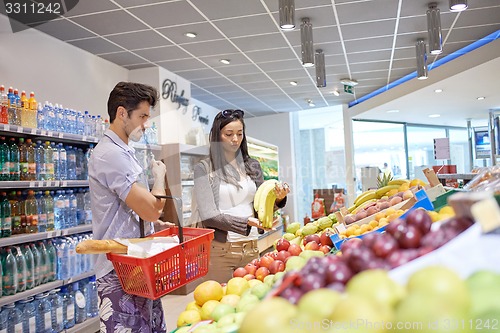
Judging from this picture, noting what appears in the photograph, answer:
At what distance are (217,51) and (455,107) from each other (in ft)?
22.8

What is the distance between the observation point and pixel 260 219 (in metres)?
2.82

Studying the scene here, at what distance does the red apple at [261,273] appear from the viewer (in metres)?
1.85

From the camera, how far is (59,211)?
4.17 metres

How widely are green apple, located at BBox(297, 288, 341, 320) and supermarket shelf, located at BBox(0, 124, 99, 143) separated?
10.8 feet

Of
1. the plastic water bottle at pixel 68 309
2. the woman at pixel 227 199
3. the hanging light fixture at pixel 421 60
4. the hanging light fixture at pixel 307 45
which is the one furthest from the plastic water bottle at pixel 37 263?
the hanging light fixture at pixel 421 60

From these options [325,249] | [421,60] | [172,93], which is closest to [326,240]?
[325,249]

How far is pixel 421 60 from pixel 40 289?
538cm

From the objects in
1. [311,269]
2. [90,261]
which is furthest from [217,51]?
[311,269]

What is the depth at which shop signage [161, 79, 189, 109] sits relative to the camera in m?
7.02

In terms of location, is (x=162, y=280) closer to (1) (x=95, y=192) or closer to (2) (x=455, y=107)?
(1) (x=95, y=192)

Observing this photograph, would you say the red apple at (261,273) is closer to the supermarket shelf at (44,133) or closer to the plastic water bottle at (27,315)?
the supermarket shelf at (44,133)

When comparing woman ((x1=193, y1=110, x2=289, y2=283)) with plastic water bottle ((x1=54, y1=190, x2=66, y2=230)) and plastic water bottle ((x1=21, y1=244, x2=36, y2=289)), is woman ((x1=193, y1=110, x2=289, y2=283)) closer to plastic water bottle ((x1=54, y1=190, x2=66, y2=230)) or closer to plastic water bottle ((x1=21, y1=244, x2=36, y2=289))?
plastic water bottle ((x1=21, y1=244, x2=36, y2=289))

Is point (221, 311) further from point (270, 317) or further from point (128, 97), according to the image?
point (128, 97)

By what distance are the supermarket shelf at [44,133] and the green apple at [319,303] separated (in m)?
3.28
